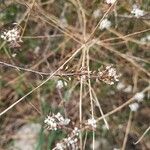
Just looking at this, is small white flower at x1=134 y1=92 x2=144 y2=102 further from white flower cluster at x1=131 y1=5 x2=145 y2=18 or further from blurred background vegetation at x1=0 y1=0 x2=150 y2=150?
white flower cluster at x1=131 y1=5 x2=145 y2=18

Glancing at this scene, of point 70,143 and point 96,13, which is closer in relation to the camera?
point 70,143

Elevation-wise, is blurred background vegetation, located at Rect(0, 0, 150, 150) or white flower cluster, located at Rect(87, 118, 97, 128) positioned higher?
blurred background vegetation, located at Rect(0, 0, 150, 150)

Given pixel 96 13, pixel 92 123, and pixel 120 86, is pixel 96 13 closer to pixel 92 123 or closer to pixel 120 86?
pixel 120 86

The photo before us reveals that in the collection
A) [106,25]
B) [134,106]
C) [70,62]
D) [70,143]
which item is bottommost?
[70,143]

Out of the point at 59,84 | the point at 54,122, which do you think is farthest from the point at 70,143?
the point at 59,84

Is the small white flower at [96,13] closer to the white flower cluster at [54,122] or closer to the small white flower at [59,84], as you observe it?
the small white flower at [59,84]

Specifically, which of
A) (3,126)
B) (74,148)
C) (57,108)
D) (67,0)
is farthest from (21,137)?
(67,0)

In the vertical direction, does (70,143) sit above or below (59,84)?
below

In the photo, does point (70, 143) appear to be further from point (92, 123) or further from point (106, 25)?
point (106, 25)

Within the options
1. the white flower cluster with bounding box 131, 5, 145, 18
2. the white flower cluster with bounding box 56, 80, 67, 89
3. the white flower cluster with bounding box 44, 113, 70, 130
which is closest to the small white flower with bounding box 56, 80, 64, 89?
the white flower cluster with bounding box 56, 80, 67, 89

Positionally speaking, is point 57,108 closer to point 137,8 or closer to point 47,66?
point 47,66
